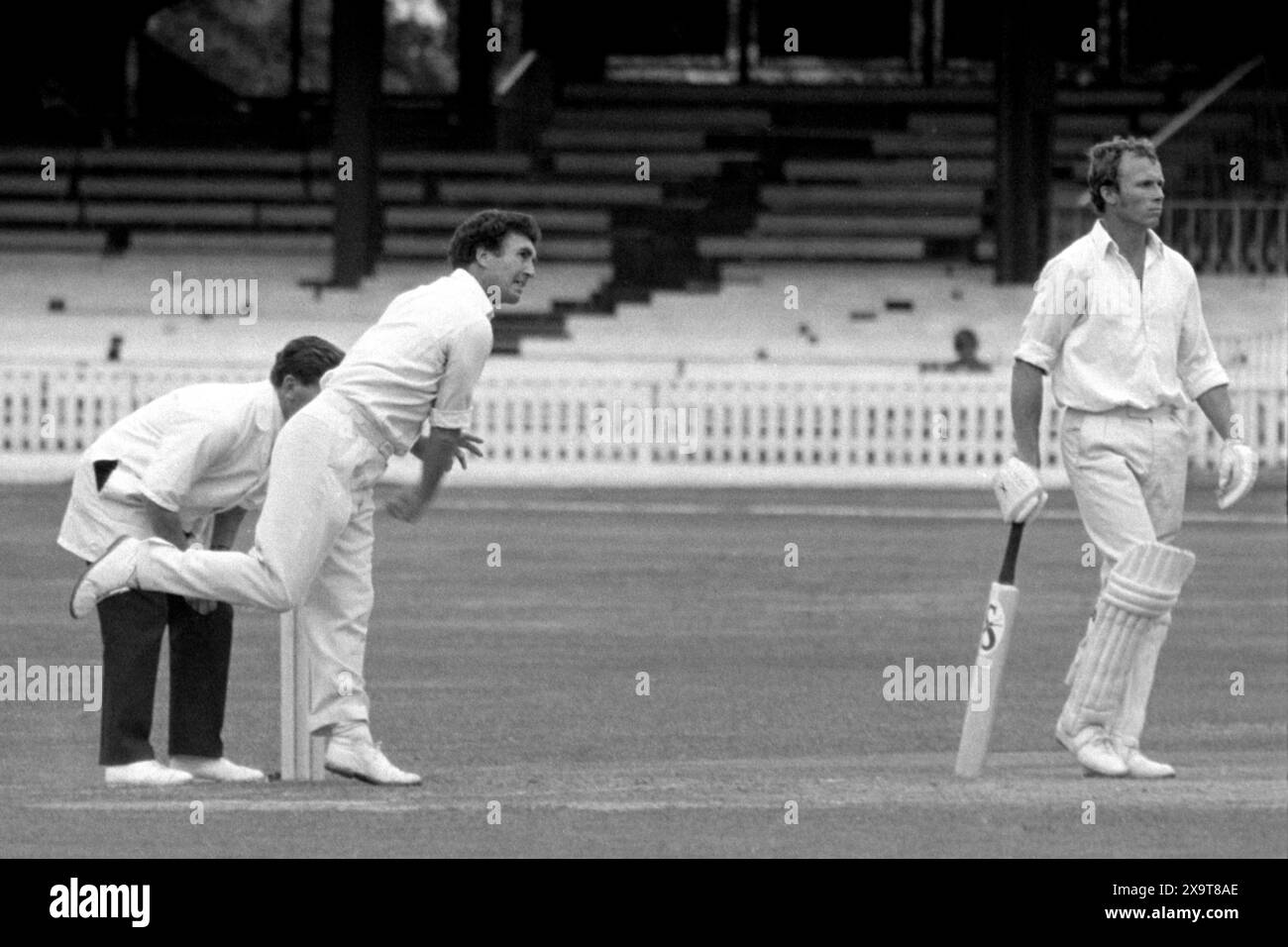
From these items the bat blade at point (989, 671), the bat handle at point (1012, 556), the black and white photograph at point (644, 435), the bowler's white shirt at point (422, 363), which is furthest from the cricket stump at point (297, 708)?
the bat handle at point (1012, 556)

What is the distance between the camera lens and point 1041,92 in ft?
98.2

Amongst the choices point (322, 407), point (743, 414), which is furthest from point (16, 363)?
point (322, 407)

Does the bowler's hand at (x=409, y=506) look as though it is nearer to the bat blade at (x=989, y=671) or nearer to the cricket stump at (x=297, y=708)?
the cricket stump at (x=297, y=708)

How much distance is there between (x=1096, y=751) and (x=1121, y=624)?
0.42m

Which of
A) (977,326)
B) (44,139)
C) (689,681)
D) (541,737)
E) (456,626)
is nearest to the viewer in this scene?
(541,737)

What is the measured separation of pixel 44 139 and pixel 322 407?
28.3m

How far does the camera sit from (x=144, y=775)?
840 centimetres

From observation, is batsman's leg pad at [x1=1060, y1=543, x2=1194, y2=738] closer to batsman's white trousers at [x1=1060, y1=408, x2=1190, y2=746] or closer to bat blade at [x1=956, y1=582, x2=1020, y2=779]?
batsman's white trousers at [x1=1060, y1=408, x2=1190, y2=746]

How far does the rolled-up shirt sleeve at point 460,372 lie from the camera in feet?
26.7

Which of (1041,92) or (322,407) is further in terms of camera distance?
(1041,92)

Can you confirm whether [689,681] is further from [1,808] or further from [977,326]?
[977,326]

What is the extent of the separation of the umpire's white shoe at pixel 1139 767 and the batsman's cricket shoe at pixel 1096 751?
0.02 meters

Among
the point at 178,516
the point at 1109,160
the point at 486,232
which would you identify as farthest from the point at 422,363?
the point at 1109,160

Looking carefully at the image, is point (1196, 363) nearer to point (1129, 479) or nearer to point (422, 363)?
point (1129, 479)
